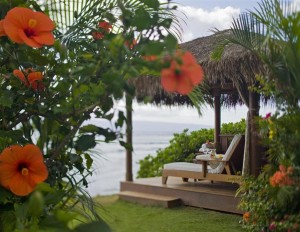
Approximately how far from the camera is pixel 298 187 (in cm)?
329

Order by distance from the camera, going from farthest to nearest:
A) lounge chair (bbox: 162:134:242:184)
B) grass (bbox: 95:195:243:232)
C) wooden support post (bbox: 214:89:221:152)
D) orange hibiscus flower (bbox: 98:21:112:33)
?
1. wooden support post (bbox: 214:89:221:152)
2. lounge chair (bbox: 162:134:242:184)
3. grass (bbox: 95:195:243:232)
4. orange hibiscus flower (bbox: 98:21:112:33)

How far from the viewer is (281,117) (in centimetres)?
347

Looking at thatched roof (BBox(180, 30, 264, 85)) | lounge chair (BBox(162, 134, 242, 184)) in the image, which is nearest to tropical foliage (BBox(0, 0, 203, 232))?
thatched roof (BBox(180, 30, 264, 85))

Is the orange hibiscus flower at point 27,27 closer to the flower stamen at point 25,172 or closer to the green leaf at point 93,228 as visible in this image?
the flower stamen at point 25,172

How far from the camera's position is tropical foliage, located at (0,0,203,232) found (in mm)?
1081

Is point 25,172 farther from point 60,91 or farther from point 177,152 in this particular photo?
point 177,152

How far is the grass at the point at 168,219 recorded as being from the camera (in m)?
5.30

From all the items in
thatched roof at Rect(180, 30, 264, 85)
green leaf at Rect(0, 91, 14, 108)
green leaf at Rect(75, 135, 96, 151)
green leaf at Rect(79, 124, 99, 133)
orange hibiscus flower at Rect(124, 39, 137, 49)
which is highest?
thatched roof at Rect(180, 30, 264, 85)

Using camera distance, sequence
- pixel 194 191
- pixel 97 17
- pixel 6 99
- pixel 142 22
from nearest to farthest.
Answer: pixel 142 22 → pixel 6 99 → pixel 97 17 → pixel 194 191

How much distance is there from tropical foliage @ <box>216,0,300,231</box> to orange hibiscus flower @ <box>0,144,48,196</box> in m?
2.25

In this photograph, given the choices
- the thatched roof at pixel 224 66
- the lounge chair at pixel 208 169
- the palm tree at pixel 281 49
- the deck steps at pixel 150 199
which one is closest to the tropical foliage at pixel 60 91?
the palm tree at pixel 281 49

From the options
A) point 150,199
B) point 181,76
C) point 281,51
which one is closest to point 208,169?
point 150,199

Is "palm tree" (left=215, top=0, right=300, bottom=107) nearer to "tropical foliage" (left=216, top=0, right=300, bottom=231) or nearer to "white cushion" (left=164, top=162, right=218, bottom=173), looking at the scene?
"tropical foliage" (left=216, top=0, right=300, bottom=231)

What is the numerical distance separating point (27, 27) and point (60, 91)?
24 centimetres
